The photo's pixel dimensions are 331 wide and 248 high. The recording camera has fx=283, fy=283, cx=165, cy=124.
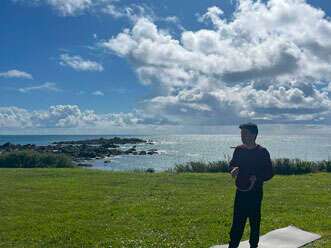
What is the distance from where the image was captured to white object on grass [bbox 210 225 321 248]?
6547mm

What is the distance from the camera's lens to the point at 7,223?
822 centimetres

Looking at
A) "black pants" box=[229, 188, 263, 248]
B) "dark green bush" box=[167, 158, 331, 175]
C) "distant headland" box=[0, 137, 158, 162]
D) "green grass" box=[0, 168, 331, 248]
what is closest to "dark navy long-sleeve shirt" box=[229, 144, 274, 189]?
"black pants" box=[229, 188, 263, 248]

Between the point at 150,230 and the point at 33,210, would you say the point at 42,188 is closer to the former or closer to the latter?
the point at 33,210

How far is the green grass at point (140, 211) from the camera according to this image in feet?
23.3

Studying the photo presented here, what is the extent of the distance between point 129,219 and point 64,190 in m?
5.38

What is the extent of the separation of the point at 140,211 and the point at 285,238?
4.46 m

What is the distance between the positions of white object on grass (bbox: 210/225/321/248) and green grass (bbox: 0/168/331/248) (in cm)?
24

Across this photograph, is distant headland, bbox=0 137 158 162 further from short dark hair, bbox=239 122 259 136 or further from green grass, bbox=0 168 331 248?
short dark hair, bbox=239 122 259 136

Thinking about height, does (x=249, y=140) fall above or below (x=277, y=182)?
above

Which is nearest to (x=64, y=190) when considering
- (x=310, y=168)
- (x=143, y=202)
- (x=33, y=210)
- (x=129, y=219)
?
(x=33, y=210)

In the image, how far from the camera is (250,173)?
17.2 feet

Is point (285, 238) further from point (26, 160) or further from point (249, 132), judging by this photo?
point (26, 160)

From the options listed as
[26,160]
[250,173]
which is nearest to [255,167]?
[250,173]

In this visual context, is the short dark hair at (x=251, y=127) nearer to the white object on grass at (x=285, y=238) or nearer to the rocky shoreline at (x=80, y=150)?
the white object on grass at (x=285, y=238)
